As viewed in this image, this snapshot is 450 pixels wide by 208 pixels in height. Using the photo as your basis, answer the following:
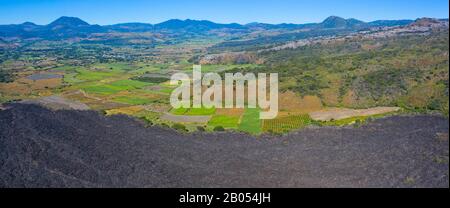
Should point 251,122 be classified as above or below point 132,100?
below

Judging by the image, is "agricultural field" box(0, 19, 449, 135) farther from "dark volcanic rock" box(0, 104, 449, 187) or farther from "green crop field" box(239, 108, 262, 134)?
"dark volcanic rock" box(0, 104, 449, 187)

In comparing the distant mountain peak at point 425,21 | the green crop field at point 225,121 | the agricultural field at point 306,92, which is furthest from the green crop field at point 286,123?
the distant mountain peak at point 425,21

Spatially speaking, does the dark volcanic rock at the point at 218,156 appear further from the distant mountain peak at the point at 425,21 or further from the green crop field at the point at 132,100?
the distant mountain peak at the point at 425,21

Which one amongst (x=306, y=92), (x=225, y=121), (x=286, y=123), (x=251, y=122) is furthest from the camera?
(x=306, y=92)

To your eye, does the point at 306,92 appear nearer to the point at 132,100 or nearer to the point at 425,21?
the point at 132,100

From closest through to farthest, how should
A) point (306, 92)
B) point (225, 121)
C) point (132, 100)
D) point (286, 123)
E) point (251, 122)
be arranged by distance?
point (286, 123), point (251, 122), point (225, 121), point (306, 92), point (132, 100)

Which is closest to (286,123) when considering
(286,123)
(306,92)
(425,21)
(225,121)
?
(286,123)

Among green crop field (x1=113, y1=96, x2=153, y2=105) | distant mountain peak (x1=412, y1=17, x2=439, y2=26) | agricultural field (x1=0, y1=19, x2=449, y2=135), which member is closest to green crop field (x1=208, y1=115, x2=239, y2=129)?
agricultural field (x1=0, y1=19, x2=449, y2=135)

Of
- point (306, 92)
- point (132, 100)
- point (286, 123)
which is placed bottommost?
point (286, 123)
